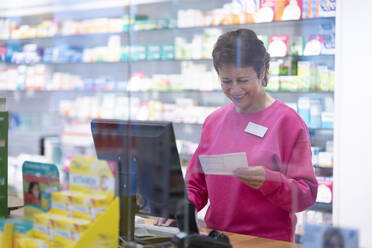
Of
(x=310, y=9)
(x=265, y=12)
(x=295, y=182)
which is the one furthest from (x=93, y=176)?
(x=310, y=9)

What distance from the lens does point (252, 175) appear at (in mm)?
2025

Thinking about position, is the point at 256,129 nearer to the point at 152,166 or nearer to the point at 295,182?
the point at 295,182

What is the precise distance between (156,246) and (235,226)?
581 mm

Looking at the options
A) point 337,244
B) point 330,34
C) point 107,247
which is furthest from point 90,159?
point 330,34

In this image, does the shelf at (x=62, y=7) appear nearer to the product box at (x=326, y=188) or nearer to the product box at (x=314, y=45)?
the product box at (x=314, y=45)

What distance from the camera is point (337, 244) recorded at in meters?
1.20

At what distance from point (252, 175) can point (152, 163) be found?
0.49m

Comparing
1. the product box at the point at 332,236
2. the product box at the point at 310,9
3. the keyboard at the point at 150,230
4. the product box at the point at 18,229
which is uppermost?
the product box at the point at 310,9

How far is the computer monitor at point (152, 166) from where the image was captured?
1749mm

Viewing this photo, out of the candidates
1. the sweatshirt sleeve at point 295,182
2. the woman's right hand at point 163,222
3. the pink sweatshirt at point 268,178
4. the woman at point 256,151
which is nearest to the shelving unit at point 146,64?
the woman at point 256,151

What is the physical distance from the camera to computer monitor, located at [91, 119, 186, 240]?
1749 mm

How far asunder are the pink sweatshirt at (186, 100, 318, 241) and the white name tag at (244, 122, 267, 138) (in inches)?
0.5

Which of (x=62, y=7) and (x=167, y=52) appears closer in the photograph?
(x=167, y=52)

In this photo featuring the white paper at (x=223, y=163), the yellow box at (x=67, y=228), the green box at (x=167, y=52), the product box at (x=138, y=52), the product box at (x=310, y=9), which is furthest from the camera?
the product box at (x=138, y=52)
